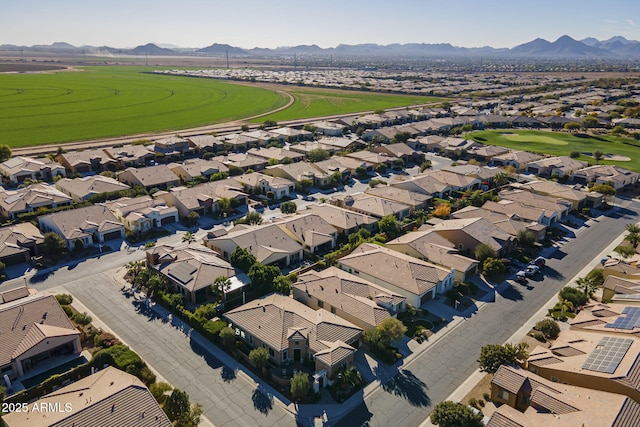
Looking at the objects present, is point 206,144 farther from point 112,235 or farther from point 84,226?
point 84,226

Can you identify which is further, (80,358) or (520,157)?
(520,157)

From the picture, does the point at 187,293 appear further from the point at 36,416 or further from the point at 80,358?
the point at 36,416

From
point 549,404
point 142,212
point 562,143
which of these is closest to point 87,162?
point 142,212

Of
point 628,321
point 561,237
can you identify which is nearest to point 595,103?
point 561,237

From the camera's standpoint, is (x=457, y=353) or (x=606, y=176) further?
(x=606, y=176)

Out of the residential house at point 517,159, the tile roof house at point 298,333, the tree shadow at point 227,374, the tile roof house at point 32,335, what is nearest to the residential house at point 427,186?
the residential house at point 517,159

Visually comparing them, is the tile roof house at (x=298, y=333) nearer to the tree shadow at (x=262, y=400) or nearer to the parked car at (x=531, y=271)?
the tree shadow at (x=262, y=400)
